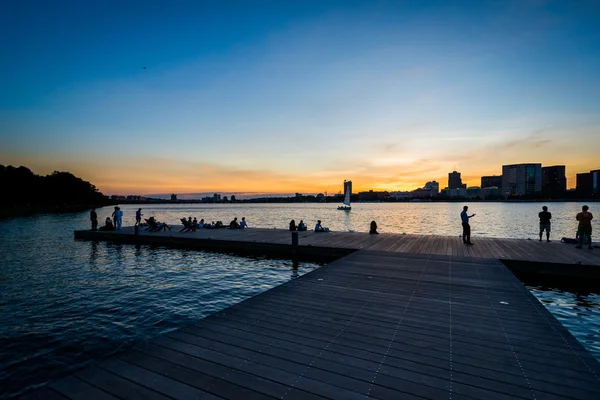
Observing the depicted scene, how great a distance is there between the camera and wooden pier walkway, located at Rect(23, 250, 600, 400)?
353 cm

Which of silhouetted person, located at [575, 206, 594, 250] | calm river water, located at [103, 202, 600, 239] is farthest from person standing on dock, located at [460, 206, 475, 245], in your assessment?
calm river water, located at [103, 202, 600, 239]

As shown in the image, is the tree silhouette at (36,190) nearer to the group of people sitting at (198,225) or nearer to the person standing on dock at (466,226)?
the group of people sitting at (198,225)

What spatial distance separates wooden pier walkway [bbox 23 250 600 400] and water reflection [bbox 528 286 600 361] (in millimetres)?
1611

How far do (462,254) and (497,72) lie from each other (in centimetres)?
1711

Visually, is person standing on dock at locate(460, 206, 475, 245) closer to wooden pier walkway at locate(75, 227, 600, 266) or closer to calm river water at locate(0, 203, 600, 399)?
wooden pier walkway at locate(75, 227, 600, 266)

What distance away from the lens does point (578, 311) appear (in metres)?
8.92

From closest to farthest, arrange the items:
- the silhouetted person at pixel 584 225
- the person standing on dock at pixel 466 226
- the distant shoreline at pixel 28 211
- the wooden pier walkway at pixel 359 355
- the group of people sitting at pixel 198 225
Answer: the wooden pier walkway at pixel 359 355 < the silhouetted person at pixel 584 225 < the person standing on dock at pixel 466 226 < the group of people sitting at pixel 198 225 < the distant shoreline at pixel 28 211

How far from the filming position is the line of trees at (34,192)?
91.0 m

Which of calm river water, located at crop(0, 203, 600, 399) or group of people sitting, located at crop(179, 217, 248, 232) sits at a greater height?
group of people sitting, located at crop(179, 217, 248, 232)

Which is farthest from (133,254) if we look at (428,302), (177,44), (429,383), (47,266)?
(429,383)

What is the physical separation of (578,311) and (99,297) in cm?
1749

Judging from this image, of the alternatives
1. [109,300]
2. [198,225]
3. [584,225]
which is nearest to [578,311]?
[584,225]

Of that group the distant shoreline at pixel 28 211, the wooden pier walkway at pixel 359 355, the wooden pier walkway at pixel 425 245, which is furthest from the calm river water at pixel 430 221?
the wooden pier walkway at pixel 359 355

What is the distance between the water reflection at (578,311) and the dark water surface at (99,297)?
32.8 feet
